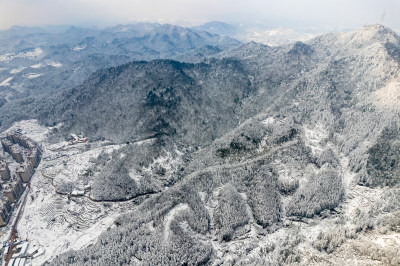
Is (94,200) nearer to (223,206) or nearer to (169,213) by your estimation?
(169,213)

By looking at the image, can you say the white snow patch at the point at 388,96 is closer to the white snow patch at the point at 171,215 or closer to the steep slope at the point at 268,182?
the steep slope at the point at 268,182

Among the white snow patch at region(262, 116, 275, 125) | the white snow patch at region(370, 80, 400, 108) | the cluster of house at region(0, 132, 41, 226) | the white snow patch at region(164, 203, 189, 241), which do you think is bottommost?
the cluster of house at region(0, 132, 41, 226)

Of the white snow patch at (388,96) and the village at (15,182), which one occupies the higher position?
the white snow patch at (388,96)

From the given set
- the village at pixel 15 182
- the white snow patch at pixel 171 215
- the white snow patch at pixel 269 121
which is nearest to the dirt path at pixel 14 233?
the village at pixel 15 182

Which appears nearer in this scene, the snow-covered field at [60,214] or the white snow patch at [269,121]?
the snow-covered field at [60,214]

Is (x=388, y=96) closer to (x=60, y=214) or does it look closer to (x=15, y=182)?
(x=60, y=214)

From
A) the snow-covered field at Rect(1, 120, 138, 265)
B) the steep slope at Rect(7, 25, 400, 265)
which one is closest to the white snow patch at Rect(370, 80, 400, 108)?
the steep slope at Rect(7, 25, 400, 265)

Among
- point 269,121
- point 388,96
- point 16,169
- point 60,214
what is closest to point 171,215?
point 60,214

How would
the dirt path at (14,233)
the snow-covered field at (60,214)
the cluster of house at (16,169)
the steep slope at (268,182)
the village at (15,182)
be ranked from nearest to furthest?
the steep slope at (268,182) → the dirt path at (14,233) → the village at (15,182) → the snow-covered field at (60,214) → the cluster of house at (16,169)

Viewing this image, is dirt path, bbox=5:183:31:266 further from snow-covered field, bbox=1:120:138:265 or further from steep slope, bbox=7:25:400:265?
steep slope, bbox=7:25:400:265

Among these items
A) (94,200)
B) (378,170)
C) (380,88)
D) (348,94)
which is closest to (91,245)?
(94,200)
